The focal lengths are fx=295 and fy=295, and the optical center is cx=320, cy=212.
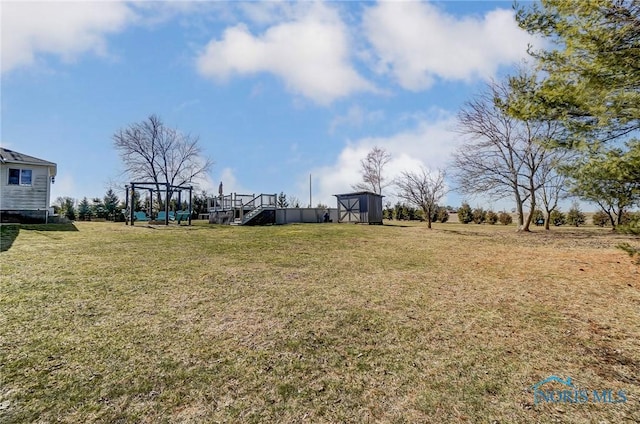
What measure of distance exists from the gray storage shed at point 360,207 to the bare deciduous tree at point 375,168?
28.8ft

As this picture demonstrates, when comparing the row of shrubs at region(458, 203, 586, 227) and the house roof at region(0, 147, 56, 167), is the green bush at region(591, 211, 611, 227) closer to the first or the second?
the row of shrubs at region(458, 203, 586, 227)

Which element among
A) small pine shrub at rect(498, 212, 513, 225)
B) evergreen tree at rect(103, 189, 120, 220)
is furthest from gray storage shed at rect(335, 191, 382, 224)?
evergreen tree at rect(103, 189, 120, 220)

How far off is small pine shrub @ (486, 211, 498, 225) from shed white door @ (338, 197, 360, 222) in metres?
15.1

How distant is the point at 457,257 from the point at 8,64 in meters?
11.3

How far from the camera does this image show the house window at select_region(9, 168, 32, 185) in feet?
48.1

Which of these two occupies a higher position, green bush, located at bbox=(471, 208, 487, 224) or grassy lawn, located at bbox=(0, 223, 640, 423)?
green bush, located at bbox=(471, 208, 487, 224)

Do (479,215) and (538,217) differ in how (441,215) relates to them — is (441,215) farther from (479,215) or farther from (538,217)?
(538,217)

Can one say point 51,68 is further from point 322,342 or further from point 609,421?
point 609,421

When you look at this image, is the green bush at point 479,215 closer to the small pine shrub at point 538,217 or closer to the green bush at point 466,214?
the green bush at point 466,214

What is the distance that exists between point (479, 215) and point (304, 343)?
1248 inches

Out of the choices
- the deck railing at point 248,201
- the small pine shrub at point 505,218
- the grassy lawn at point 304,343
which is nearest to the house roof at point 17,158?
the deck railing at point 248,201

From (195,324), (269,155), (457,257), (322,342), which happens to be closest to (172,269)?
(195,324)

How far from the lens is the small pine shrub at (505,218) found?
28261 millimetres

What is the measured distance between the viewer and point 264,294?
4.30 m
